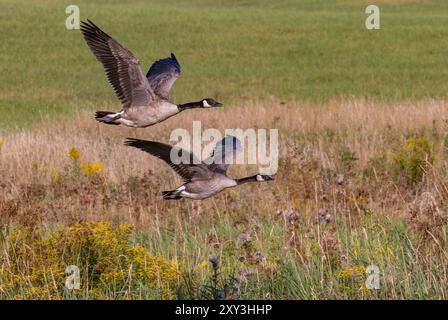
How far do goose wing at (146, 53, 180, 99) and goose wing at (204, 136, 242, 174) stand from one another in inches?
24.6

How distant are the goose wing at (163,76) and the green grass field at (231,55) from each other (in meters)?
16.3

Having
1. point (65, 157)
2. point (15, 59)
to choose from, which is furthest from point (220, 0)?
point (65, 157)

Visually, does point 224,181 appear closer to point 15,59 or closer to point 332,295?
point 332,295

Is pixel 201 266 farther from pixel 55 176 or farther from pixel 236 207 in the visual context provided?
pixel 55 176

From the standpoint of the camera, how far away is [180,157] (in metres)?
5.25

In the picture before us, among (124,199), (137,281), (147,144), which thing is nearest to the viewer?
(147,144)

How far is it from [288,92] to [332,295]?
2786 cm

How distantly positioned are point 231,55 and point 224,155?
41.1 metres

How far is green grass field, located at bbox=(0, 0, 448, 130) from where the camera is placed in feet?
107

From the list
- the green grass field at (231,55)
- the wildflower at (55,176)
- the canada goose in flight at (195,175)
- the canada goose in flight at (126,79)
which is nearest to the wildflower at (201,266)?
the canada goose in flight at (195,175)

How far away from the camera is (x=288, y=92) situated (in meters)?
34.0

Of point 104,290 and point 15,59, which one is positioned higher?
point 15,59

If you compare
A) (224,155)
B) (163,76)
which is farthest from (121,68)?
(163,76)

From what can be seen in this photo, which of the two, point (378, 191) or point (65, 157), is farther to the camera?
point (65, 157)
